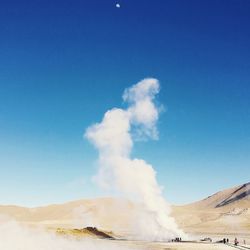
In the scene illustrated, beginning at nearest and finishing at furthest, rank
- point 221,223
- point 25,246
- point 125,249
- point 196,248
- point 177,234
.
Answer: point 25,246
point 125,249
point 196,248
point 177,234
point 221,223

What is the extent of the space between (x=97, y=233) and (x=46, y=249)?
156 ft

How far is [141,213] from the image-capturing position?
115 meters

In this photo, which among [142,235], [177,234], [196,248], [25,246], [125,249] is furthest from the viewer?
[142,235]

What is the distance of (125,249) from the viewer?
69.7 meters

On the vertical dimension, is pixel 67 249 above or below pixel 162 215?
below

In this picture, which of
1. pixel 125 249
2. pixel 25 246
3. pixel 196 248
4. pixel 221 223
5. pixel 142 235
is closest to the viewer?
pixel 25 246

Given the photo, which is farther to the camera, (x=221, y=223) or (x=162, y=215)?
(x=221, y=223)

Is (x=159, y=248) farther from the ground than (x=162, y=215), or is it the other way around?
(x=162, y=215)

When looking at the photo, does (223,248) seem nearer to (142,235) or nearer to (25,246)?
(25,246)

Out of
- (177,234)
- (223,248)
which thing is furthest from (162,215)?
(223,248)

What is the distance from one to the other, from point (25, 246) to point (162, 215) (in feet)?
176

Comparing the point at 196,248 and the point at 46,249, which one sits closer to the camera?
the point at 46,249

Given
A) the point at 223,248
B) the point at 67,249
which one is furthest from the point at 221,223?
the point at 67,249

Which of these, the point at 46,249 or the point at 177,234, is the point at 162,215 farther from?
the point at 46,249
